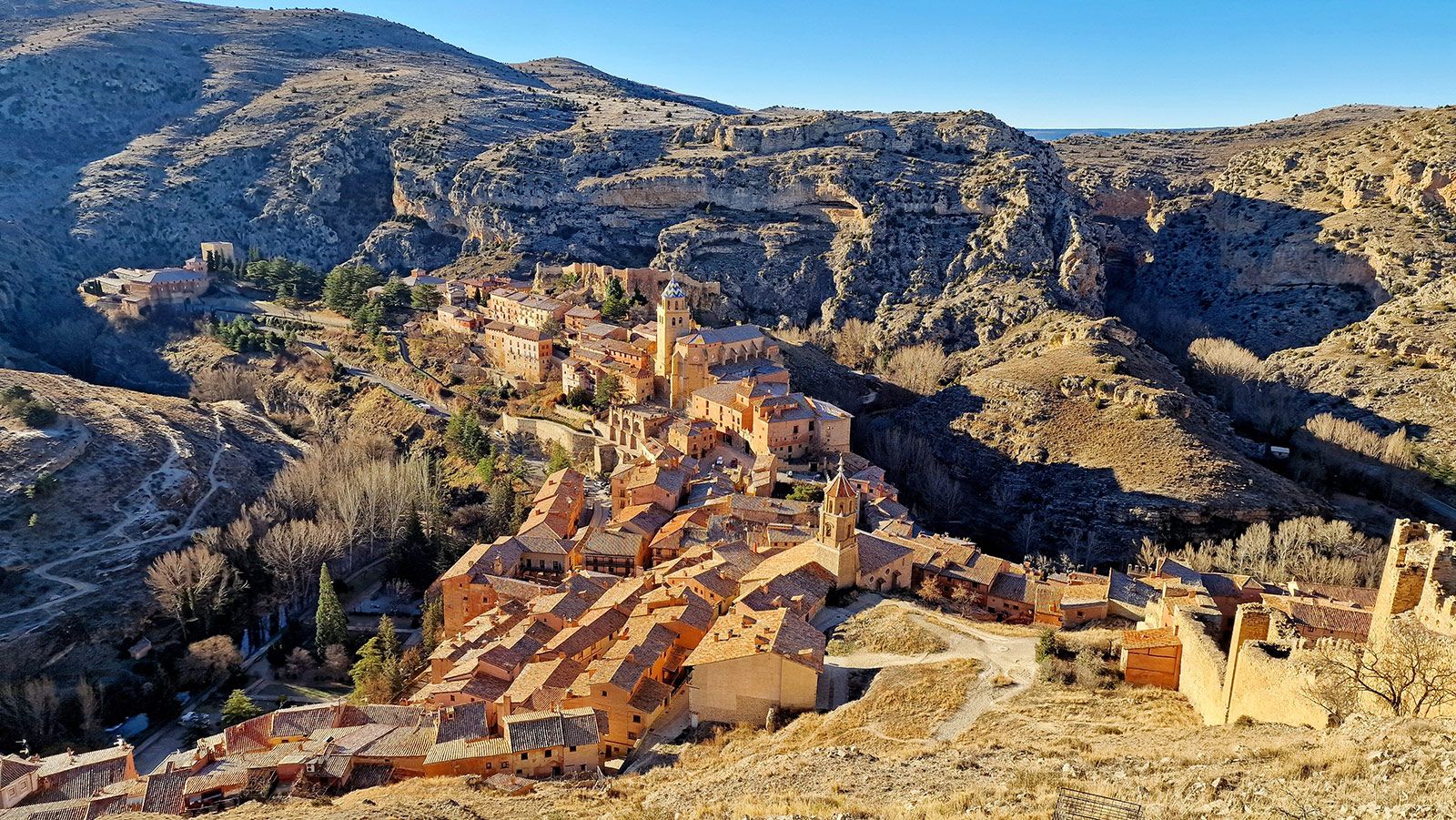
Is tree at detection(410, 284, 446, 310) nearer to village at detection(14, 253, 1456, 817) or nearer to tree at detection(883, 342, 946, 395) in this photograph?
village at detection(14, 253, 1456, 817)

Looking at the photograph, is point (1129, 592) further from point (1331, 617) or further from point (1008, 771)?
point (1008, 771)

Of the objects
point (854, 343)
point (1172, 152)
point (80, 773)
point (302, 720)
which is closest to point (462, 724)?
point (302, 720)

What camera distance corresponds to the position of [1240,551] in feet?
136

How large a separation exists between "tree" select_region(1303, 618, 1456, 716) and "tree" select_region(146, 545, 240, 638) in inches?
1484

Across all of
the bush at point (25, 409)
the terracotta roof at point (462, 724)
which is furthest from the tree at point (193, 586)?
the terracotta roof at point (462, 724)

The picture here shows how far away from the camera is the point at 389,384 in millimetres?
61375

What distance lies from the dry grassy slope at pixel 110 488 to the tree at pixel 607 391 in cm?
1760

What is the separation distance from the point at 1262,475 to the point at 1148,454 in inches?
221

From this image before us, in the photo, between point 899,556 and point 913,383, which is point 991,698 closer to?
point 899,556

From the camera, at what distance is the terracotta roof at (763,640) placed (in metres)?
24.2

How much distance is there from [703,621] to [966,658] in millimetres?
8279

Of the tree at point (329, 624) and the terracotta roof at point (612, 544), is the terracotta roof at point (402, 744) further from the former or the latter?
the terracotta roof at point (612, 544)

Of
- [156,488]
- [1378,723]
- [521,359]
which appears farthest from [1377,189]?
[156,488]

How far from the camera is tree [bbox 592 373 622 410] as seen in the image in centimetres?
5281
